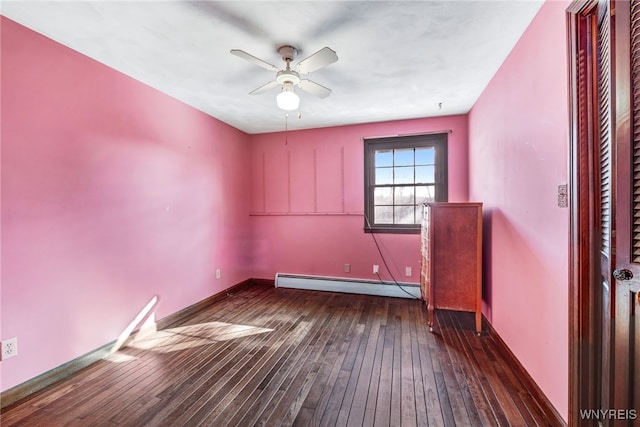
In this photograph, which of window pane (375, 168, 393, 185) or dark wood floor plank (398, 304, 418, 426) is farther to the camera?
window pane (375, 168, 393, 185)

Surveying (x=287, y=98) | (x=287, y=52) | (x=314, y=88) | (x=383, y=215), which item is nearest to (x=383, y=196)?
(x=383, y=215)

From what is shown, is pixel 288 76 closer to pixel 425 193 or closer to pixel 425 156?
pixel 425 156

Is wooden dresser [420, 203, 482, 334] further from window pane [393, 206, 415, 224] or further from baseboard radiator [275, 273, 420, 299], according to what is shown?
window pane [393, 206, 415, 224]

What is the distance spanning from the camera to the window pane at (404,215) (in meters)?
3.71

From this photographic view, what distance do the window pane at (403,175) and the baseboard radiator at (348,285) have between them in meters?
1.46

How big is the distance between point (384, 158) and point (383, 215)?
2.76 feet

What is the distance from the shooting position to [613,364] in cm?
98

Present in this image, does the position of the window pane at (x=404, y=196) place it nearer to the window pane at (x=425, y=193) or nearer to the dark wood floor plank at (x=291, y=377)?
the window pane at (x=425, y=193)

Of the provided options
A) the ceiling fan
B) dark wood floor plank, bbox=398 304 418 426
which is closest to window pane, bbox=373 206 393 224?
dark wood floor plank, bbox=398 304 418 426

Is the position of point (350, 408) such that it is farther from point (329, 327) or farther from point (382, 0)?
point (382, 0)

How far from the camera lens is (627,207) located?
2.96ft

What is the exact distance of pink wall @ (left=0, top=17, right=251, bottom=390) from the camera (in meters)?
1.69

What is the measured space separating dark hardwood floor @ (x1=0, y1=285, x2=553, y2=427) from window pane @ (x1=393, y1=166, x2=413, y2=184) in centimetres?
Result: 185

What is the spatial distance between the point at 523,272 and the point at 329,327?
5.84 feet
